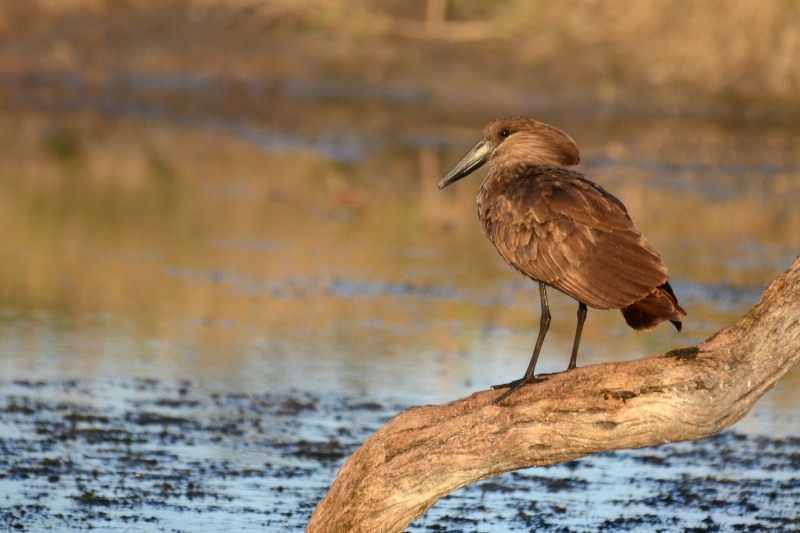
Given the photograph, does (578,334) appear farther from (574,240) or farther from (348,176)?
(348,176)

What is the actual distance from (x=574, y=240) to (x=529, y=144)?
0.63m

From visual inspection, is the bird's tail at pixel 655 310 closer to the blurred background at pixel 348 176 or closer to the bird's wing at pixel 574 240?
the bird's wing at pixel 574 240

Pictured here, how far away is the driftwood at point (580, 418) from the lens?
5070 millimetres

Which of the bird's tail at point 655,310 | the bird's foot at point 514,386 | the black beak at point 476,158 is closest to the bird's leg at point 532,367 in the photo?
the bird's foot at point 514,386

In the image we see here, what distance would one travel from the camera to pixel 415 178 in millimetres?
15836

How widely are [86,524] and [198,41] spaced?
15267 millimetres

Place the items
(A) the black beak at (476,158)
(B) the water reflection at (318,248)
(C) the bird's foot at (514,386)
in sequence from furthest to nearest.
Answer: (B) the water reflection at (318,248), (A) the black beak at (476,158), (C) the bird's foot at (514,386)

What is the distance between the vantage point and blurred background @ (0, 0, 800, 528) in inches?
366

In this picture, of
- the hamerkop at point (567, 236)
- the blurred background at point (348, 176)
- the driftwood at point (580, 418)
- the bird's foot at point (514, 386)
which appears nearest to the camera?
the driftwood at point (580, 418)

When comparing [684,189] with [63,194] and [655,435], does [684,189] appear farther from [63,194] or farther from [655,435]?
[655,435]

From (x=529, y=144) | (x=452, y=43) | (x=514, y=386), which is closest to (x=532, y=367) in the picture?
(x=514, y=386)

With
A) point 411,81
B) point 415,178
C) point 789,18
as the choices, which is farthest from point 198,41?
point 789,18

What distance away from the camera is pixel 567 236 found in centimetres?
538

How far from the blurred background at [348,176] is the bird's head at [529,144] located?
8.47 ft
